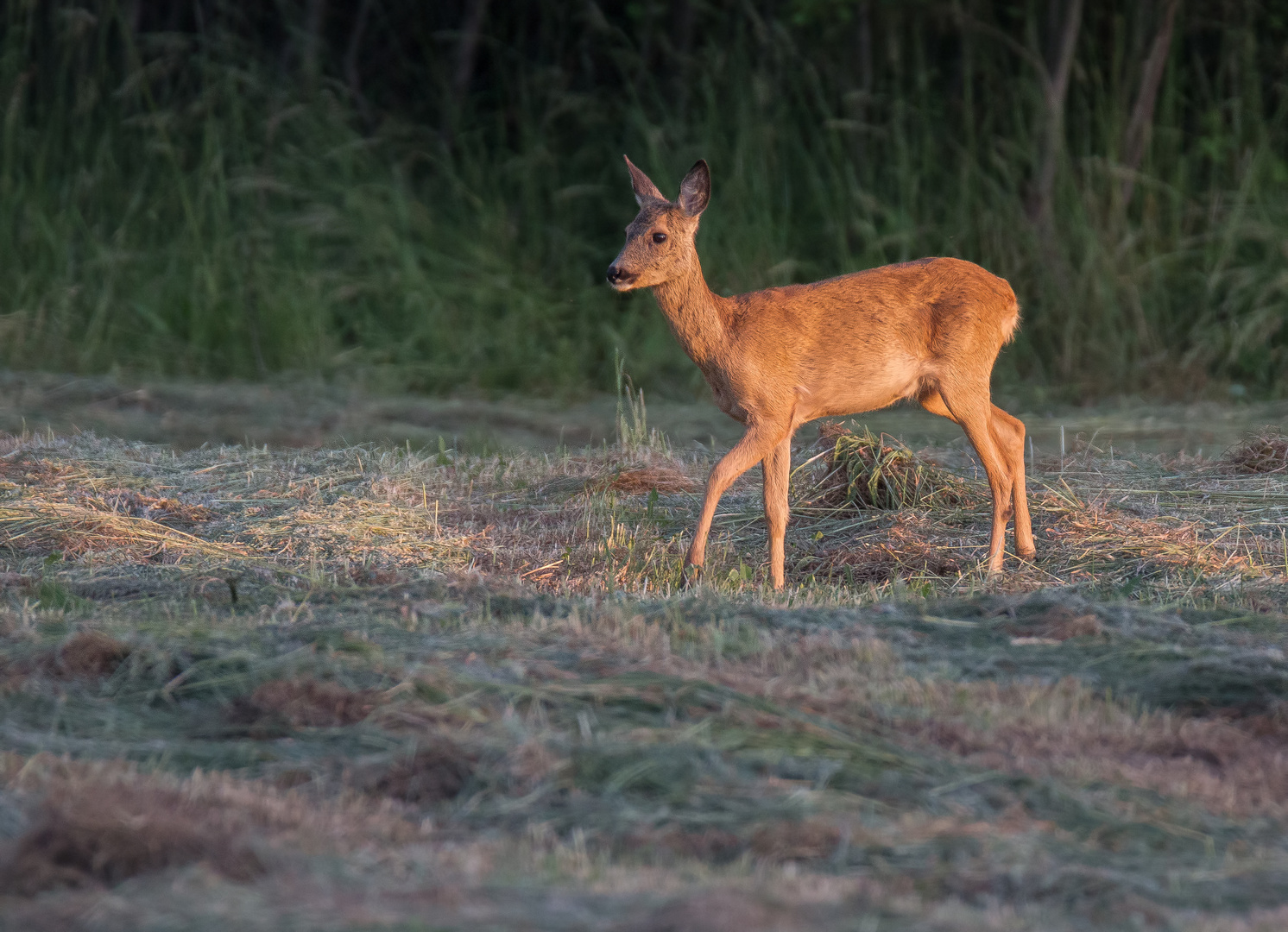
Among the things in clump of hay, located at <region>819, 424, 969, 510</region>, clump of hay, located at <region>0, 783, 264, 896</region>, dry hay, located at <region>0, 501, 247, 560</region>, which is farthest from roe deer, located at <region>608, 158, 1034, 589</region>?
clump of hay, located at <region>0, 783, 264, 896</region>

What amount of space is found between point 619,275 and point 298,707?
3005mm

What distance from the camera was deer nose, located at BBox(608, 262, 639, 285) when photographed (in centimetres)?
648

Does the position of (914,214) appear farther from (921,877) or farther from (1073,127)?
(921,877)

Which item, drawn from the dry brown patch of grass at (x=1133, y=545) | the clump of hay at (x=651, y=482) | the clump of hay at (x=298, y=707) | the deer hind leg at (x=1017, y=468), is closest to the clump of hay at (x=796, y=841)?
the clump of hay at (x=298, y=707)

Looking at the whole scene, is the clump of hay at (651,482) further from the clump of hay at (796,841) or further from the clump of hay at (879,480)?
the clump of hay at (796,841)

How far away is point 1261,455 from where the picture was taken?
8.27 metres

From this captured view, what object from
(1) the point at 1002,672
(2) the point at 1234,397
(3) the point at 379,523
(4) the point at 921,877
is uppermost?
(4) the point at 921,877

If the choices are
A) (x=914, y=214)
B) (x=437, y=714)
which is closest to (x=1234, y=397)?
(x=914, y=214)

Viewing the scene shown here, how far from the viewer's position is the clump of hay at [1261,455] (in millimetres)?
8180

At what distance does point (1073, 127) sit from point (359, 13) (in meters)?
5.69

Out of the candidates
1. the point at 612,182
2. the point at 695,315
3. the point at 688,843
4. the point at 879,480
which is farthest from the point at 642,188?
the point at 612,182

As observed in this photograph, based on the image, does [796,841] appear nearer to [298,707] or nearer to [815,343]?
[298,707]

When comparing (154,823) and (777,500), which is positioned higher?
(154,823)

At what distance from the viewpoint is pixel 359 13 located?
532 inches
